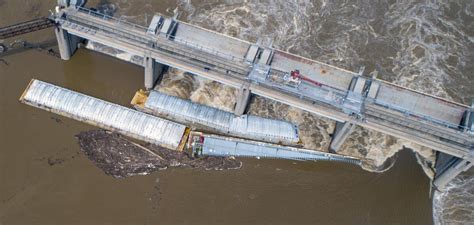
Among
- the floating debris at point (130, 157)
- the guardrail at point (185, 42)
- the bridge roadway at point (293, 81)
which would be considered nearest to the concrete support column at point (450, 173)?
the bridge roadway at point (293, 81)

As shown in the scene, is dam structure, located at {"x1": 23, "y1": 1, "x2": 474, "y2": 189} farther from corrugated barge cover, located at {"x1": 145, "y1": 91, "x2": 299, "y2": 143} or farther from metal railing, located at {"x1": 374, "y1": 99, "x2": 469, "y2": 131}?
corrugated barge cover, located at {"x1": 145, "y1": 91, "x2": 299, "y2": 143}

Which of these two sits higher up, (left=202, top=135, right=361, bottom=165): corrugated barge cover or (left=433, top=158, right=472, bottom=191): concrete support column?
(left=433, top=158, right=472, bottom=191): concrete support column

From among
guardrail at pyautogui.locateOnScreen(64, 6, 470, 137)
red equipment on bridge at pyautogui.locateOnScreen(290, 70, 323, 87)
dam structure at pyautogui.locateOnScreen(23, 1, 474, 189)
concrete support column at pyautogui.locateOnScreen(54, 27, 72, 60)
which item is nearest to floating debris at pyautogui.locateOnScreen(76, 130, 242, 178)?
dam structure at pyautogui.locateOnScreen(23, 1, 474, 189)

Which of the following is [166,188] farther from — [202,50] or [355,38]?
[355,38]

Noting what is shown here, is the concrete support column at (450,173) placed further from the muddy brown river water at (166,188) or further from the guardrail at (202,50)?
the guardrail at (202,50)

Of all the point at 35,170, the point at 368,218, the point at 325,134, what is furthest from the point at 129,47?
the point at 368,218


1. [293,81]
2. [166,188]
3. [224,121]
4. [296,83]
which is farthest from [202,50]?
[166,188]

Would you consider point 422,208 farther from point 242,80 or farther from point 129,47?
point 129,47
